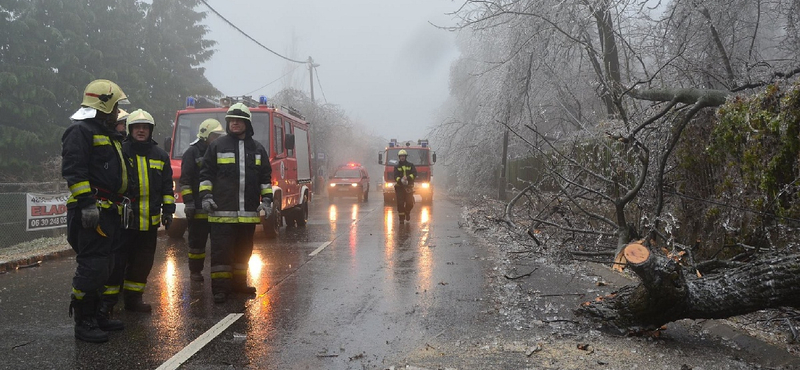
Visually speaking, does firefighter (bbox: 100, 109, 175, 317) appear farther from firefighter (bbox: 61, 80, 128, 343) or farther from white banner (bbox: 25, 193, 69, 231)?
white banner (bbox: 25, 193, 69, 231)

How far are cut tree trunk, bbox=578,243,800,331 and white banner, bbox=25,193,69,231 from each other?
10983 mm

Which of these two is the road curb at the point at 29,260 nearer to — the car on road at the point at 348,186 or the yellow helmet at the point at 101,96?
the yellow helmet at the point at 101,96

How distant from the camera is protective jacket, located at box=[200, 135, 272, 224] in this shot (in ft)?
20.2

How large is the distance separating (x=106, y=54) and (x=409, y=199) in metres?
22.8

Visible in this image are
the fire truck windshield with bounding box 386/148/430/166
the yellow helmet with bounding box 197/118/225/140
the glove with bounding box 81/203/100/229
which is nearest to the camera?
the glove with bounding box 81/203/100/229

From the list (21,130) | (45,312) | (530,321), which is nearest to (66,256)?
(45,312)

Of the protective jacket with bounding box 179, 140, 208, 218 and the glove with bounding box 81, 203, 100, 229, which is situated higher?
the protective jacket with bounding box 179, 140, 208, 218

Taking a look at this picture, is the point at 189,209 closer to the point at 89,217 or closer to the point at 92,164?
the point at 92,164

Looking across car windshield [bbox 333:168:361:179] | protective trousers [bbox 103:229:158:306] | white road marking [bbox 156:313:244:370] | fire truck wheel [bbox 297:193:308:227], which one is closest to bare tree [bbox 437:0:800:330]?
white road marking [bbox 156:313:244:370]

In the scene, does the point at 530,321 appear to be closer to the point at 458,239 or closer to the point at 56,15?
the point at 458,239

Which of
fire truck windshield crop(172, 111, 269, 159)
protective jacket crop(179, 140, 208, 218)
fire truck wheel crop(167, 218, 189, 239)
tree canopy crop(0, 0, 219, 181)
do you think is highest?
tree canopy crop(0, 0, 219, 181)

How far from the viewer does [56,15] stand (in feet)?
91.7

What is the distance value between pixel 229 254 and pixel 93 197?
68.3 inches

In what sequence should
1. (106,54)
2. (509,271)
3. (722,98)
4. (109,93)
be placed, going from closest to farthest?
(109,93), (722,98), (509,271), (106,54)
